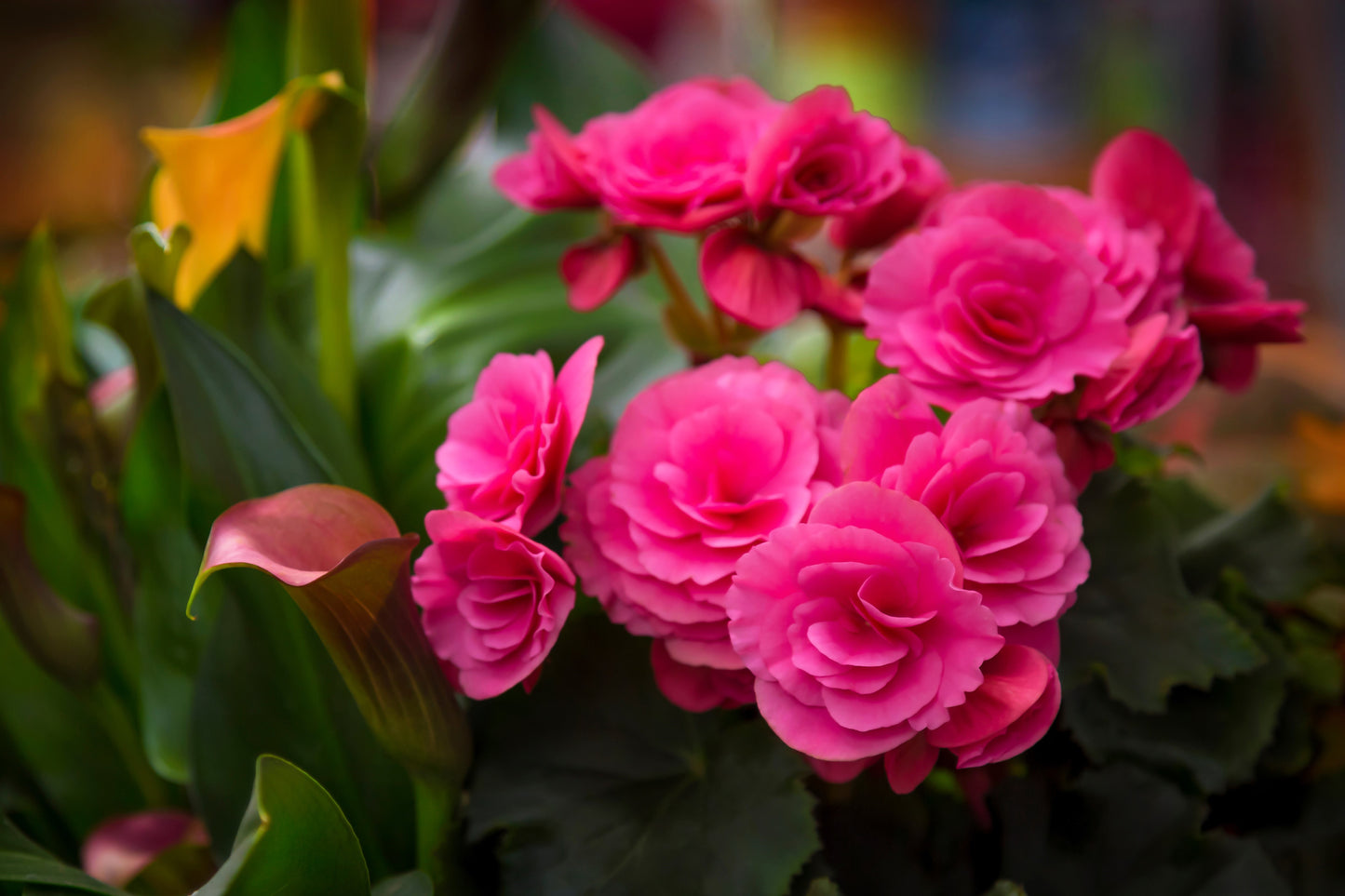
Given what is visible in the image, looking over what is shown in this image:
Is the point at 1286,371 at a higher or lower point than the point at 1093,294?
lower

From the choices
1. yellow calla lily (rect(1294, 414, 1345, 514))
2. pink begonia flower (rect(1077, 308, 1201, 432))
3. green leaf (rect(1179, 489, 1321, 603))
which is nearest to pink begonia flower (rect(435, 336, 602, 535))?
pink begonia flower (rect(1077, 308, 1201, 432))

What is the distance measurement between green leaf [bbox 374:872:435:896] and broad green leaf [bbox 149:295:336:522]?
0.11 m

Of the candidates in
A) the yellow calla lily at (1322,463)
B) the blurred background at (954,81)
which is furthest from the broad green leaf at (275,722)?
the blurred background at (954,81)

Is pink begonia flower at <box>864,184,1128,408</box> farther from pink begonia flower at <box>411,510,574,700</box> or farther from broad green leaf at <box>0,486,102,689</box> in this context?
broad green leaf at <box>0,486,102,689</box>

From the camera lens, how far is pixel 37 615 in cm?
32

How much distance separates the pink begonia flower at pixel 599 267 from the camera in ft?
0.94

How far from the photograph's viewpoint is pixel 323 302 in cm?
35

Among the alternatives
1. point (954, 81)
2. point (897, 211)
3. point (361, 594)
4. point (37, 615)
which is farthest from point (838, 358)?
point (954, 81)

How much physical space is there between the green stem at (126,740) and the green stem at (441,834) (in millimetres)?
157

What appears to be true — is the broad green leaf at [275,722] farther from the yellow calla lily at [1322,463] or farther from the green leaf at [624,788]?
the yellow calla lily at [1322,463]

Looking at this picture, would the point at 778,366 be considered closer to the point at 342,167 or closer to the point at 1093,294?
the point at 1093,294

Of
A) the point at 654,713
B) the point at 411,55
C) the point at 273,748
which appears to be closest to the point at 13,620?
the point at 273,748

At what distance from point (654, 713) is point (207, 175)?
22 centimetres

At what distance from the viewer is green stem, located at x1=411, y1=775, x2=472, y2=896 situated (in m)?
0.26
